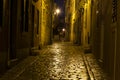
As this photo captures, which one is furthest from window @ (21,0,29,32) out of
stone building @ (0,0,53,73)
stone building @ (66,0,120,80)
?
stone building @ (66,0,120,80)

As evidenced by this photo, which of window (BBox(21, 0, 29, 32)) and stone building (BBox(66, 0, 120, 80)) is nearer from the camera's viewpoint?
stone building (BBox(66, 0, 120, 80))

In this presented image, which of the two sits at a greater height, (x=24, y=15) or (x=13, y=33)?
(x=24, y=15)

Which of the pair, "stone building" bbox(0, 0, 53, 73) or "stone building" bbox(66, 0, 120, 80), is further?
"stone building" bbox(0, 0, 53, 73)

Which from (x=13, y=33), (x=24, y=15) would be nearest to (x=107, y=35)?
(x=13, y=33)

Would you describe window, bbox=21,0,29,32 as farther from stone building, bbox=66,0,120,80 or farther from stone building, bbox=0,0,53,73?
stone building, bbox=66,0,120,80

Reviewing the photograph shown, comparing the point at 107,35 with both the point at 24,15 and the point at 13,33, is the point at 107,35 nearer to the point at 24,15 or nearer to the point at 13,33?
the point at 13,33

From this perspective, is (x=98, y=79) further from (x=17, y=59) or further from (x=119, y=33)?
(x=17, y=59)

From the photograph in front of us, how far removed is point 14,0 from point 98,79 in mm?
6717

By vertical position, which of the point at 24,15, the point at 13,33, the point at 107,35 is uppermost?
the point at 24,15

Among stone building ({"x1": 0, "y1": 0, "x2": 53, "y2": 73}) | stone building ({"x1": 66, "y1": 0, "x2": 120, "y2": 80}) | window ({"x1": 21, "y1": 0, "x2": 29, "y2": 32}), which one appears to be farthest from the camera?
window ({"x1": 21, "y1": 0, "x2": 29, "y2": 32})

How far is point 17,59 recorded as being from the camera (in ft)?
49.3

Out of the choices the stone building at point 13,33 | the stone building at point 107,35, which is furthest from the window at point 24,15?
the stone building at point 107,35

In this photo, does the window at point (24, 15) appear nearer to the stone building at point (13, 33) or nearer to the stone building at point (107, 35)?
the stone building at point (13, 33)

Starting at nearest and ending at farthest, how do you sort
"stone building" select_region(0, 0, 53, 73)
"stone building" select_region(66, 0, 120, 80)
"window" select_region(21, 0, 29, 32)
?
"stone building" select_region(66, 0, 120, 80) → "stone building" select_region(0, 0, 53, 73) → "window" select_region(21, 0, 29, 32)
